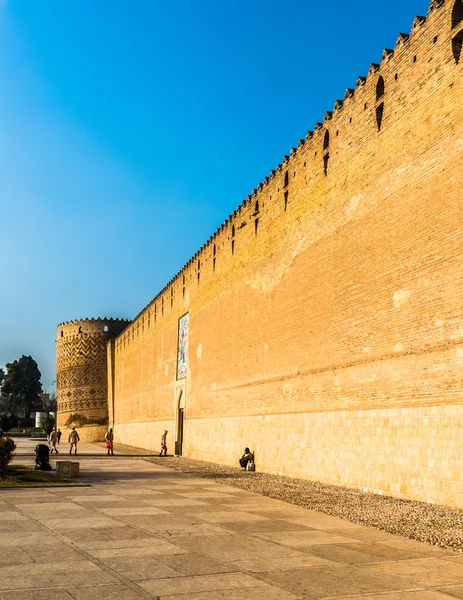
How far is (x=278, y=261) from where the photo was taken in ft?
56.0

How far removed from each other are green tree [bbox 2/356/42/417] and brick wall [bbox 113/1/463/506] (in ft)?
238

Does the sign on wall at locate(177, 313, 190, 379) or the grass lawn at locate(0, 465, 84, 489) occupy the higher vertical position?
the sign on wall at locate(177, 313, 190, 379)

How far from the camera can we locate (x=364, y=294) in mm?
12438

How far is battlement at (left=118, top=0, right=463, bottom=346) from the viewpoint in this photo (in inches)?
425

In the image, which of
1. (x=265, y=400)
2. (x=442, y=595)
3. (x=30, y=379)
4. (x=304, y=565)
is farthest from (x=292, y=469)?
(x=30, y=379)

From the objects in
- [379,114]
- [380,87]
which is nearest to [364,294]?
[379,114]

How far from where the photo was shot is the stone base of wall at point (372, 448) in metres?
9.51

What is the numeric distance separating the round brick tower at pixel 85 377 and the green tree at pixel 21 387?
136ft

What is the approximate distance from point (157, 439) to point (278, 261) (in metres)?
16.0

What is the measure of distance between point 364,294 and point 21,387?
82.0 meters

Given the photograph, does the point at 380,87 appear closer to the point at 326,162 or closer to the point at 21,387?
the point at 326,162

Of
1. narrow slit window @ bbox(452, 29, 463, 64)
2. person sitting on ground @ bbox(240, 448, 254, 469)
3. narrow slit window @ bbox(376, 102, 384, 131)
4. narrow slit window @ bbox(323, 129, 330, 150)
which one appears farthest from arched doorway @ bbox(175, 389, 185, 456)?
narrow slit window @ bbox(452, 29, 463, 64)

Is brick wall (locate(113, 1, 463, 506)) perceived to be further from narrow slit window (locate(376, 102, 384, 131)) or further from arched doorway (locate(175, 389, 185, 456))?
arched doorway (locate(175, 389, 185, 456))

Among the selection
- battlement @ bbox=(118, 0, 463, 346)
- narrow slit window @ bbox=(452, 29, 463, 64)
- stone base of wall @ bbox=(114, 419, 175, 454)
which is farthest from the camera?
stone base of wall @ bbox=(114, 419, 175, 454)
